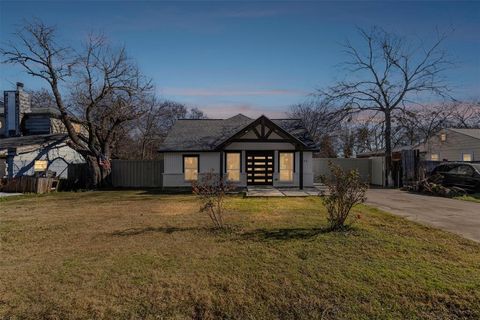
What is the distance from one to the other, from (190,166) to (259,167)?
424cm

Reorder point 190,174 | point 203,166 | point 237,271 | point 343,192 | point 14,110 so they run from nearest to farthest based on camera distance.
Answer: point 237,271, point 343,192, point 203,166, point 190,174, point 14,110

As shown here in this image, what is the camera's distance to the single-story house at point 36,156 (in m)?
18.5

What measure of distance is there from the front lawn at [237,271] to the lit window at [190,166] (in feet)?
36.6

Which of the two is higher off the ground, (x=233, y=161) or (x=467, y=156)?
(x=467, y=156)

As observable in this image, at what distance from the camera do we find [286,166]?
779 inches

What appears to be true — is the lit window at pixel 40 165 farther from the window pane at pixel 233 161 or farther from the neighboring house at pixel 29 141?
the window pane at pixel 233 161

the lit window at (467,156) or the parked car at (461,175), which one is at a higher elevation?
the lit window at (467,156)

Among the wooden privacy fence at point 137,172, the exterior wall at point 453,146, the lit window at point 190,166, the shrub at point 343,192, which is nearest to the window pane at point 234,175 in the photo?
the lit window at point 190,166

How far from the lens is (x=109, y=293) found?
441 centimetres

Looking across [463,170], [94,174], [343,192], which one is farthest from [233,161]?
[343,192]

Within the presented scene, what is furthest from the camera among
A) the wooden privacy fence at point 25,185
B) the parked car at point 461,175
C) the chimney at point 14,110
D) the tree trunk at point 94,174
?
the chimney at point 14,110

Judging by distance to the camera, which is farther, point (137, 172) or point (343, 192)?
point (137, 172)

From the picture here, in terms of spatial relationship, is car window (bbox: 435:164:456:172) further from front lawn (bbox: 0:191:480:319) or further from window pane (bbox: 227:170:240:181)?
window pane (bbox: 227:170:240:181)

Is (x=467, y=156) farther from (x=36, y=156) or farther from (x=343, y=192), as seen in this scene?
(x=36, y=156)
